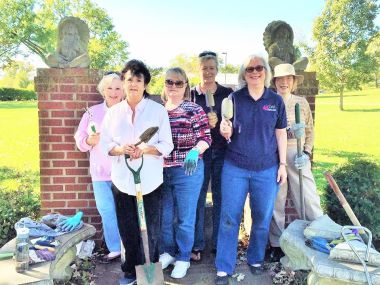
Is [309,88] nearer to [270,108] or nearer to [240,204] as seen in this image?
[270,108]

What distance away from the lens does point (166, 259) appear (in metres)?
3.90

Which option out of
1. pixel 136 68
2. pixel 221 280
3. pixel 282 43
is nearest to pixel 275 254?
pixel 221 280

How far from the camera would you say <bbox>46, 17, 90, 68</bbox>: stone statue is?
4191 mm

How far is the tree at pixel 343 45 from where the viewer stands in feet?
108

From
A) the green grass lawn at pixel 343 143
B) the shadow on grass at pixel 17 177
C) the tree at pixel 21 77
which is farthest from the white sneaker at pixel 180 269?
the tree at pixel 21 77

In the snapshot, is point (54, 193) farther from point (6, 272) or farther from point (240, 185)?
point (240, 185)

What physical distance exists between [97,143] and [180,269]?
144cm

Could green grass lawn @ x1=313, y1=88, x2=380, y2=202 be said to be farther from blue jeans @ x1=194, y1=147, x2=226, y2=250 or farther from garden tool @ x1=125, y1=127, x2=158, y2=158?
garden tool @ x1=125, y1=127, x2=158, y2=158

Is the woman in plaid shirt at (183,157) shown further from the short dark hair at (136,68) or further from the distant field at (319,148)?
the distant field at (319,148)

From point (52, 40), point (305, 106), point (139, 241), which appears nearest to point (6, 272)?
point (139, 241)

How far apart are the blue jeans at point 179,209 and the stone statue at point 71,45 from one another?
163cm

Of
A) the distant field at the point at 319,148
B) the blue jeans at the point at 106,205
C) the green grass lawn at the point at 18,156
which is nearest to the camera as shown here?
the blue jeans at the point at 106,205

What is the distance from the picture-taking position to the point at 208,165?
385 centimetres

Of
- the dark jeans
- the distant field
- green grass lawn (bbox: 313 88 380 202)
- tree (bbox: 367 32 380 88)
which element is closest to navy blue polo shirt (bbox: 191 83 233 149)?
the dark jeans
